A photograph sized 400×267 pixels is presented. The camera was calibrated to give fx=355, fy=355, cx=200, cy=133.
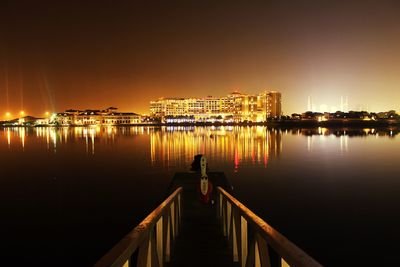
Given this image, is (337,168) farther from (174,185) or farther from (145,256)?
(145,256)

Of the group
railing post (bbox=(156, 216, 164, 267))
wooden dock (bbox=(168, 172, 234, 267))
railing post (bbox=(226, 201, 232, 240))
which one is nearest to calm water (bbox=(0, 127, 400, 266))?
wooden dock (bbox=(168, 172, 234, 267))

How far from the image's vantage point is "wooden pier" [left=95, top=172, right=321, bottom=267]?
10.7 feet

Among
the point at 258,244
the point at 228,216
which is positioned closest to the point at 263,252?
the point at 258,244

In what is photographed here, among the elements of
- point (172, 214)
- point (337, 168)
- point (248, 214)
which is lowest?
point (337, 168)

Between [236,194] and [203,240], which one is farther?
[236,194]

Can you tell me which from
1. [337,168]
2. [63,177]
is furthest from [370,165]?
[63,177]

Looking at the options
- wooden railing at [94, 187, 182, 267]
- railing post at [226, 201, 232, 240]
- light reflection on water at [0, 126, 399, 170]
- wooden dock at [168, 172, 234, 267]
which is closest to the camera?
wooden railing at [94, 187, 182, 267]

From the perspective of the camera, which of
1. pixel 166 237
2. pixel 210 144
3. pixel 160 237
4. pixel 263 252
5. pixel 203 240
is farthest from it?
pixel 210 144

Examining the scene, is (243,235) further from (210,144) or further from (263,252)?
(210,144)

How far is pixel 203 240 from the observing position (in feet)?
25.2

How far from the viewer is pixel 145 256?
13.6ft

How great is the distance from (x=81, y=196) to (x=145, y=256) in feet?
56.6

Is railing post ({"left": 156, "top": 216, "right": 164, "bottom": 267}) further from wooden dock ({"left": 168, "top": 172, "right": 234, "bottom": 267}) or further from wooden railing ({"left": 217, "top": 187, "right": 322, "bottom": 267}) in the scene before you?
wooden railing ({"left": 217, "top": 187, "right": 322, "bottom": 267})

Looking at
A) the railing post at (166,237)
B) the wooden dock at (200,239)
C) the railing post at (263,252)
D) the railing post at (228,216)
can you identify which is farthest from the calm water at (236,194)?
the railing post at (263,252)
